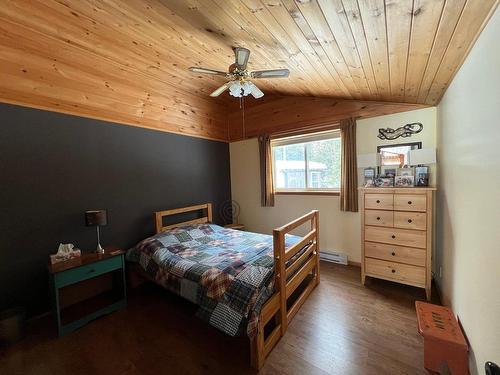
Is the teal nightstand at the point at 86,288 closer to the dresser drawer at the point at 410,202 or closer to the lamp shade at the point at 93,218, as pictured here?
the lamp shade at the point at 93,218

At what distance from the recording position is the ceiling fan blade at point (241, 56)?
1.82m

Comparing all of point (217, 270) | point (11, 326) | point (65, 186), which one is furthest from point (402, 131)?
point (11, 326)

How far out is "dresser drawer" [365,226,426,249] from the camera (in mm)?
2330

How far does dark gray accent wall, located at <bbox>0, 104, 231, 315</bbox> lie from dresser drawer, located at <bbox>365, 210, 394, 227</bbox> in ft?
9.28

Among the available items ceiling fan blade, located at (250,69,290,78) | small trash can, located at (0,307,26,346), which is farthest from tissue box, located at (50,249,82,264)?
ceiling fan blade, located at (250,69,290,78)

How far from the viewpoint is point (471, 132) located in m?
1.39

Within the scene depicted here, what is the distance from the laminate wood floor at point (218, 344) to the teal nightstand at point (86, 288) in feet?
0.35

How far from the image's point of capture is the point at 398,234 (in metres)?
2.44

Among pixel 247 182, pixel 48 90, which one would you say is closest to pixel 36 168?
pixel 48 90

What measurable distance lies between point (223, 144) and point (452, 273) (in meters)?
3.81

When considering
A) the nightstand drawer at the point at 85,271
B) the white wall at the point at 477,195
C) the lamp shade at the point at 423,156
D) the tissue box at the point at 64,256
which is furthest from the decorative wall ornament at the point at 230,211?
the white wall at the point at 477,195

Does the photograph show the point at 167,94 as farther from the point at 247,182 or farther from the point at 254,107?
the point at 247,182

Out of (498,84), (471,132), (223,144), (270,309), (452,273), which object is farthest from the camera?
(223,144)

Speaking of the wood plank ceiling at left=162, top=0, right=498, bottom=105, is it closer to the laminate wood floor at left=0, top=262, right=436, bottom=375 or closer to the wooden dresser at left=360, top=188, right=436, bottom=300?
the wooden dresser at left=360, top=188, right=436, bottom=300
